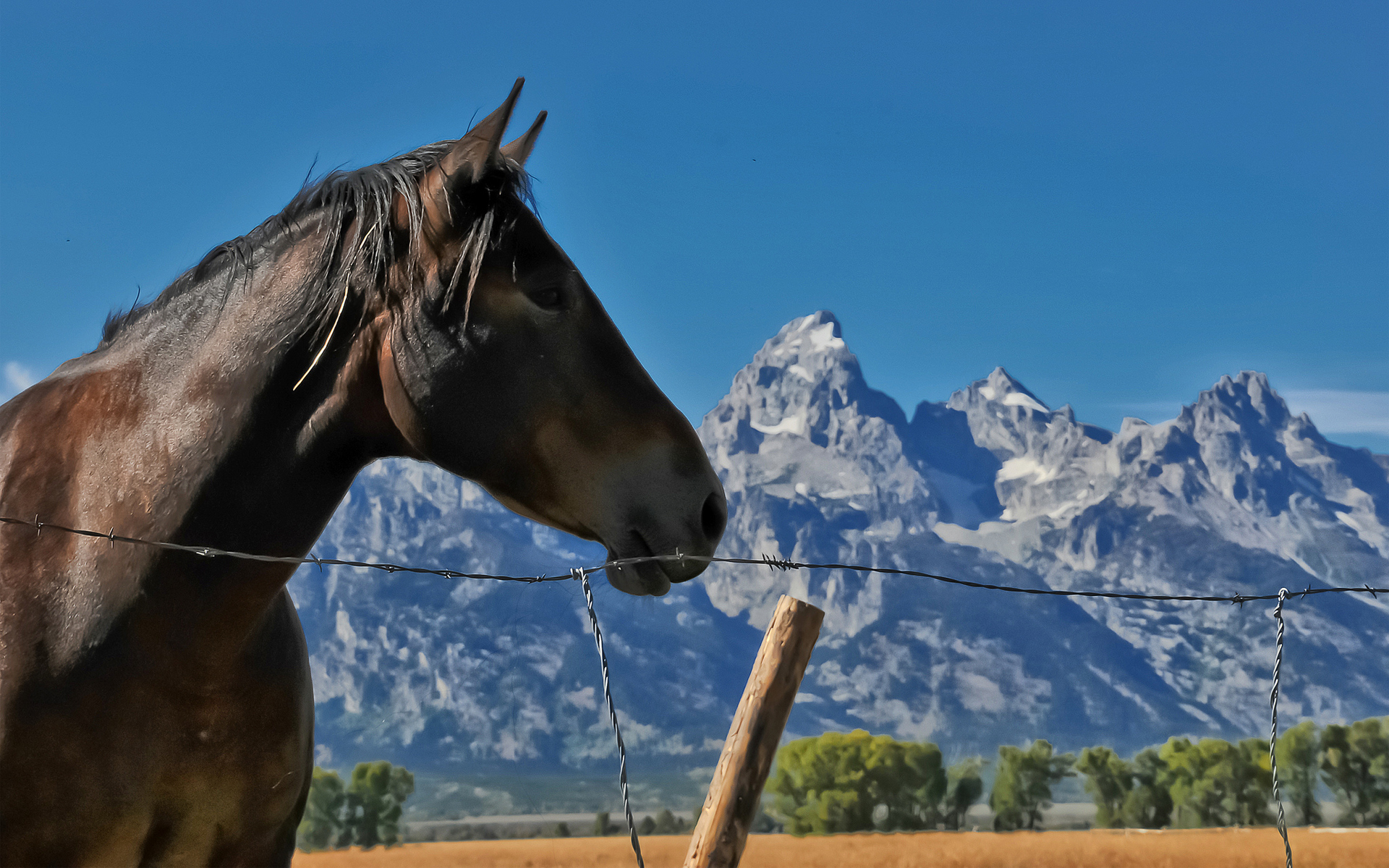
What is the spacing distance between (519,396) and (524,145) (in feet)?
3.29

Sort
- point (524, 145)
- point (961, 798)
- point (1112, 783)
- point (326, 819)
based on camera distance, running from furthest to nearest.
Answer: point (1112, 783) < point (961, 798) < point (326, 819) < point (524, 145)

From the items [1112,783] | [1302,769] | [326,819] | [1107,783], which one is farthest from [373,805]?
[1302,769]

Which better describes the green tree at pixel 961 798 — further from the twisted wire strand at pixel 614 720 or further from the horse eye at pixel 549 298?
the horse eye at pixel 549 298

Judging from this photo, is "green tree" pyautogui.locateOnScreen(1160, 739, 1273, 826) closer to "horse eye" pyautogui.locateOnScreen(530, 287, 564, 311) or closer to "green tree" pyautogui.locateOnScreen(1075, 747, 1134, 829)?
"green tree" pyautogui.locateOnScreen(1075, 747, 1134, 829)

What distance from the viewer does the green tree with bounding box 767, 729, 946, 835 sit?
207 feet

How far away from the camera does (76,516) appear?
284 centimetres

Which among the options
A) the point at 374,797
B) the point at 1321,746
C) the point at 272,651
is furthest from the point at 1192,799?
the point at 272,651

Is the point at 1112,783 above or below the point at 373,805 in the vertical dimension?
above

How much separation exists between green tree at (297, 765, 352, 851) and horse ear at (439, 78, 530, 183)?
72.3m

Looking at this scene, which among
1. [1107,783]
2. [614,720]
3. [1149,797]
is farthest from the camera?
[1107,783]

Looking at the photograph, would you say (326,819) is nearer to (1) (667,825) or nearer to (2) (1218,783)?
(1) (667,825)

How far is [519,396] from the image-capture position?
261 centimetres

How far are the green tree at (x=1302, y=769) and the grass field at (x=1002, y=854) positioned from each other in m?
27.5

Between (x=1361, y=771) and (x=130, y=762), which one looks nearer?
(x=130, y=762)
